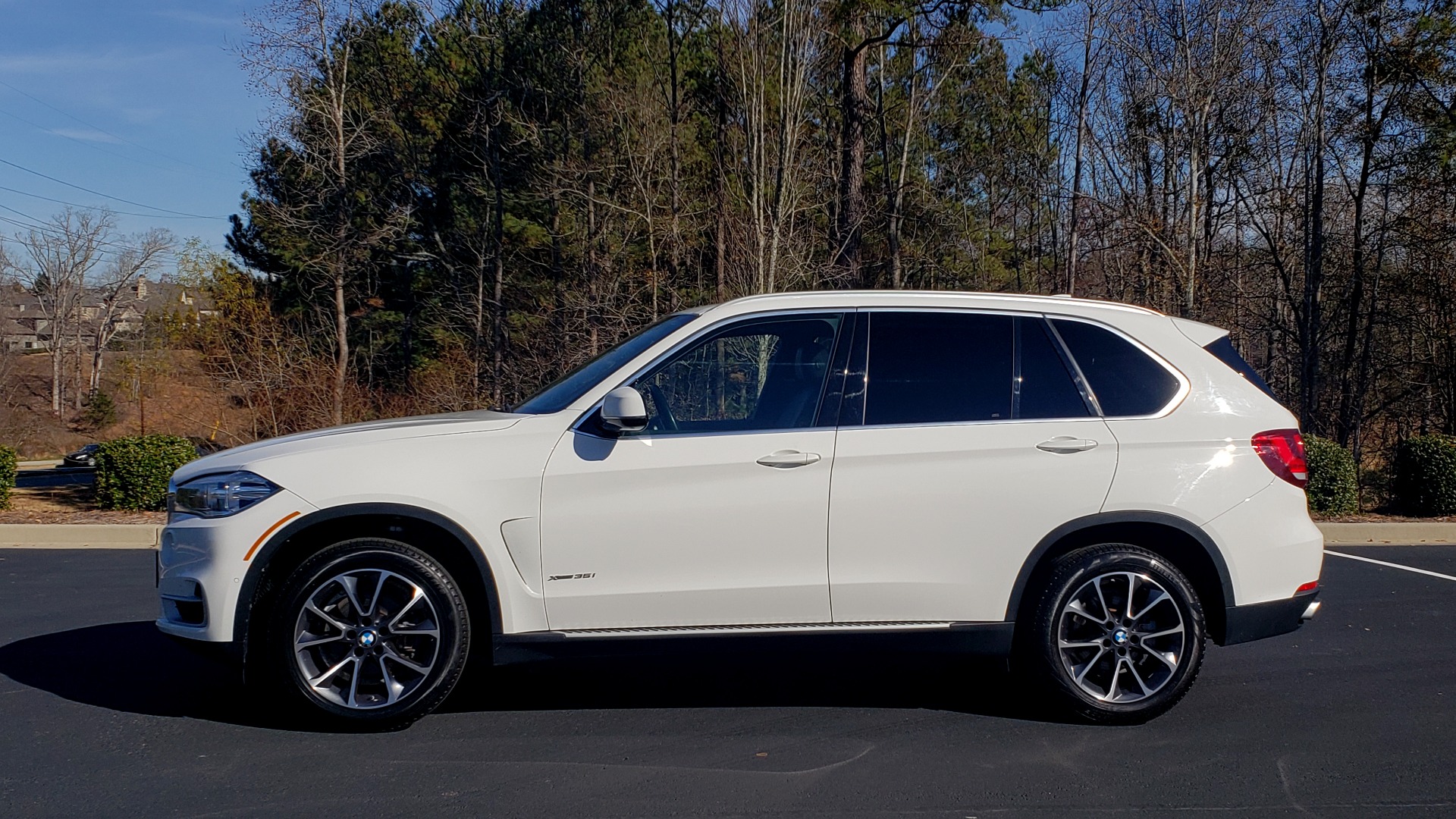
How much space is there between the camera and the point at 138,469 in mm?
12852

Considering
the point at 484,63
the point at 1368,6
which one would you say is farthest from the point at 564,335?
the point at 1368,6

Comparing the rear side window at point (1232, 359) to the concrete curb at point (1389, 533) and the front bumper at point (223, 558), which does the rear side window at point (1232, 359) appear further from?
the concrete curb at point (1389, 533)

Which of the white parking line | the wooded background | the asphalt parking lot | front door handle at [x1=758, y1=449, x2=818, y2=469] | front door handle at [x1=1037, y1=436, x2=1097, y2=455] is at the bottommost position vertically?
the asphalt parking lot

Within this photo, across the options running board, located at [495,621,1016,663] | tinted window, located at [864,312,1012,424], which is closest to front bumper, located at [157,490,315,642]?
running board, located at [495,621,1016,663]

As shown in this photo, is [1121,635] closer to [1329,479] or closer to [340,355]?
[1329,479]

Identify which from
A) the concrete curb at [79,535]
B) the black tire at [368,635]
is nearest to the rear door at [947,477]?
the black tire at [368,635]

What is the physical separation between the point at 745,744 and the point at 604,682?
1188 mm

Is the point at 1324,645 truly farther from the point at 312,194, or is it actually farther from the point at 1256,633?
the point at 312,194

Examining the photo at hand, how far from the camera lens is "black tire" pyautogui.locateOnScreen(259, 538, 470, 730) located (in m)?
4.64

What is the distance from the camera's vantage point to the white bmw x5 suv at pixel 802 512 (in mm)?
4648

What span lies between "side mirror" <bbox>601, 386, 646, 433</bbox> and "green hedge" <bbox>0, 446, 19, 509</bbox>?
11.1m

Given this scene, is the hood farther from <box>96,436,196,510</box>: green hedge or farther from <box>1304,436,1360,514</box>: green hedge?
<box>1304,436,1360,514</box>: green hedge

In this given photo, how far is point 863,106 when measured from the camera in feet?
75.4

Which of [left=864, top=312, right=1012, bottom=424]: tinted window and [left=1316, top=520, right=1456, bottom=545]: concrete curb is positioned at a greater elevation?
[left=864, top=312, right=1012, bottom=424]: tinted window
